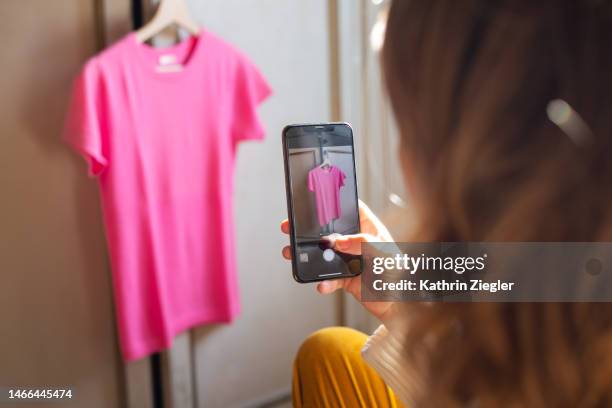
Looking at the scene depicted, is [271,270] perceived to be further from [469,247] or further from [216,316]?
[469,247]

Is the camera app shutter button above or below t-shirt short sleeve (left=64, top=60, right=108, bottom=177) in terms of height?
below

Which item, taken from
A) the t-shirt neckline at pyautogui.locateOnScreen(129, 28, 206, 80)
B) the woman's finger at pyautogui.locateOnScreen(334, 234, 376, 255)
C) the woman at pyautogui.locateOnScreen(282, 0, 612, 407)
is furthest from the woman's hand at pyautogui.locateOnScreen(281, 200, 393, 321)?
the t-shirt neckline at pyautogui.locateOnScreen(129, 28, 206, 80)

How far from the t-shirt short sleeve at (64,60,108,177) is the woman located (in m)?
0.67

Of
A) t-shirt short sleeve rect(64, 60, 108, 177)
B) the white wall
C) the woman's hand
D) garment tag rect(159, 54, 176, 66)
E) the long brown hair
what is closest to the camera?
the long brown hair

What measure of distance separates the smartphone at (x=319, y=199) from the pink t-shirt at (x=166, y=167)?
37cm

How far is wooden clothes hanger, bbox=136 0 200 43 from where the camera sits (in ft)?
3.26

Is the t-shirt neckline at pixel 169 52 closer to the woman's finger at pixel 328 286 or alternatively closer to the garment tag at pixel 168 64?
the garment tag at pixel 168 64

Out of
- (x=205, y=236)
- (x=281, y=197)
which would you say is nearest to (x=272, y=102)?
(x=281, y=197)

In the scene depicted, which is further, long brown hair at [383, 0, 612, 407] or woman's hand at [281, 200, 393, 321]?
woman's hand at [281, 200, 393, 321]

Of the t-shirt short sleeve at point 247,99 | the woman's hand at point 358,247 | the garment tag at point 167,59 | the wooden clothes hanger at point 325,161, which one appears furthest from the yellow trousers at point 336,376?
the garment tag at point 167,59

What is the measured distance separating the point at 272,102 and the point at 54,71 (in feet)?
1.46

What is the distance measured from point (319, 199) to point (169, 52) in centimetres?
48

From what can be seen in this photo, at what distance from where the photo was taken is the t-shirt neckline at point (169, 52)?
984 mm

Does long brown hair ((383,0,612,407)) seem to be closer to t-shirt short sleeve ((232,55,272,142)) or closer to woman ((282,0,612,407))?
woman ((282,0,612,407))
